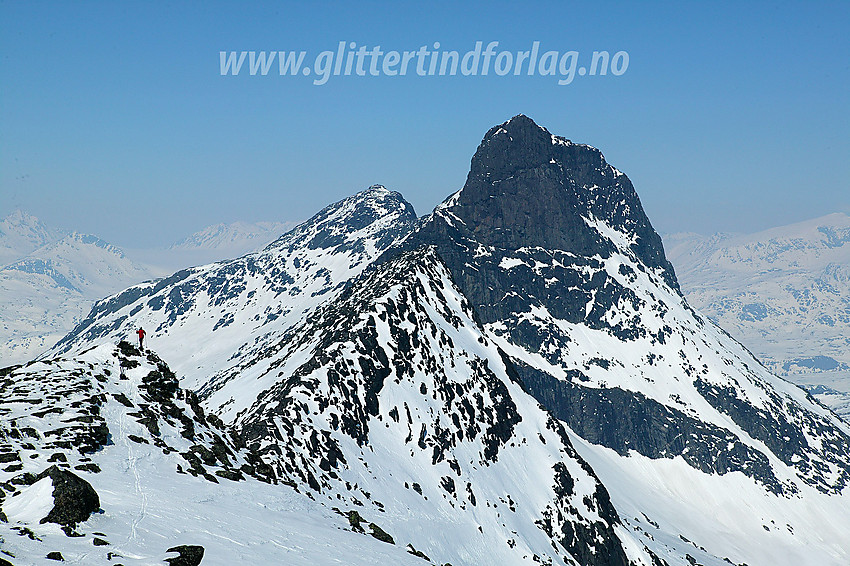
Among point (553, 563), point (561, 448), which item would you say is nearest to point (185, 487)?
point (553, 563)

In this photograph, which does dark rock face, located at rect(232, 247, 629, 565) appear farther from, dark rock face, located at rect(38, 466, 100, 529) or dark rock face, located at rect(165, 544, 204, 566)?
dark rock face, located at rect(165, 544, 204, 566)

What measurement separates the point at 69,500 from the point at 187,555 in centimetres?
632

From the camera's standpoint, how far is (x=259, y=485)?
4444 cm

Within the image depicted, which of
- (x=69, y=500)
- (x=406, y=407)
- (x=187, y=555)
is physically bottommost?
(x=187, y=555)

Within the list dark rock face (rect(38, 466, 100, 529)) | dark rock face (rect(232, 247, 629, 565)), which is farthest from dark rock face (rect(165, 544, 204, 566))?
dark rock face (rect(232, 247, 629, 565))

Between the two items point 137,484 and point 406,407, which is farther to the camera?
point 406,407

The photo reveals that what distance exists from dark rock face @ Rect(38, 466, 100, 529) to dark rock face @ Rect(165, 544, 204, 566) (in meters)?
4.64

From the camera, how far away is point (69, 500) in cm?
2750

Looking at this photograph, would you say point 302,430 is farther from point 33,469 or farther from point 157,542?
point 157,542

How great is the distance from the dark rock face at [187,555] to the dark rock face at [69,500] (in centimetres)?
464

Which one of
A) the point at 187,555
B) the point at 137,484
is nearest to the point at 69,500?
the point at 187,555

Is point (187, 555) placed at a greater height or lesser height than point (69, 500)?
lesser

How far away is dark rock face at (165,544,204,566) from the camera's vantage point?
83.3 feet

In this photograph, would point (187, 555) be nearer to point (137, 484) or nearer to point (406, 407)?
point (137, 484)
